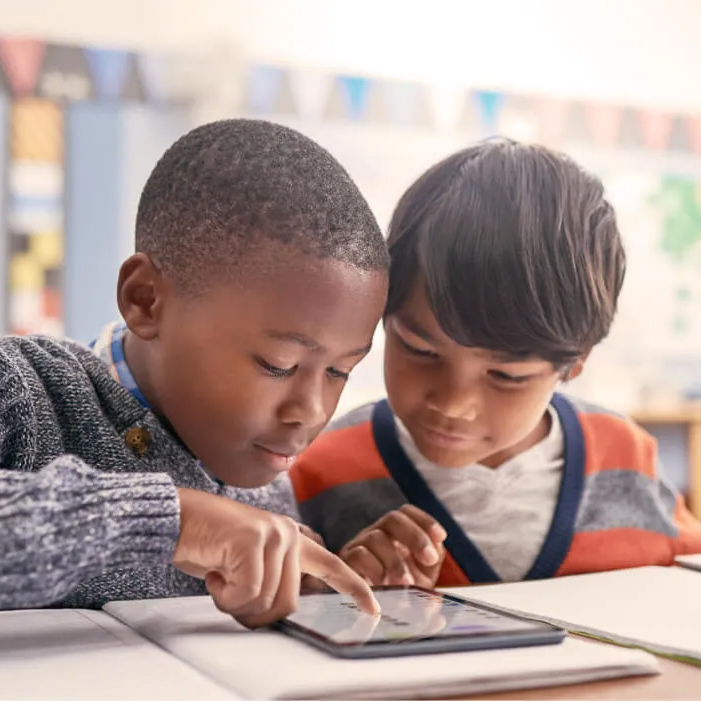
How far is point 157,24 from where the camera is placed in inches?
97.3

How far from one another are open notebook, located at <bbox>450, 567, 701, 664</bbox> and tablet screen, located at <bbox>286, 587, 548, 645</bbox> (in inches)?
2.5

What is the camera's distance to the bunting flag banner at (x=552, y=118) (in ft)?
9.20

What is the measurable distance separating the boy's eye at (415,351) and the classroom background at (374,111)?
41.5 inches

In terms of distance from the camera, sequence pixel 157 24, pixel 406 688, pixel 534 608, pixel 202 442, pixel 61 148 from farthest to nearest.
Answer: pixel 157 24 < pixel 61 148 < pixel 202 442 < pixel 534 608 < pixel 406 688

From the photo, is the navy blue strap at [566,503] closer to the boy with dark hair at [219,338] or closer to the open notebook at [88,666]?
the boy with dark hair at [219,338]

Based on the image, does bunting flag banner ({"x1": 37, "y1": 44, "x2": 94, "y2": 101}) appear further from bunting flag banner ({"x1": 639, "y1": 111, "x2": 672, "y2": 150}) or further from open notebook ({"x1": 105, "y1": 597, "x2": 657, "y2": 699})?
open notebook ({"x1": 105, "y1": 597, "x2": 657, "y2": 699})

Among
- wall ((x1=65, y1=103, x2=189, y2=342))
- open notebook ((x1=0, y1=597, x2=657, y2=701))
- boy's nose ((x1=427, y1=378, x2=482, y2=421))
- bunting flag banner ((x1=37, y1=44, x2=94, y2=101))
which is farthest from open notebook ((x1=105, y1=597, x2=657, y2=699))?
bunting flag banner ((x1=37, y1=44, x2=94, y2=101))

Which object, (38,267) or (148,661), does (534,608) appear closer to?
(148,661)

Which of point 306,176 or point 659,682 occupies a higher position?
point 306,176

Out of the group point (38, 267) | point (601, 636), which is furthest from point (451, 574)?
point (38, 267)

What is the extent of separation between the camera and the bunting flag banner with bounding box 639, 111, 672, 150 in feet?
9.48

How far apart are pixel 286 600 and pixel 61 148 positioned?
1.93 metres

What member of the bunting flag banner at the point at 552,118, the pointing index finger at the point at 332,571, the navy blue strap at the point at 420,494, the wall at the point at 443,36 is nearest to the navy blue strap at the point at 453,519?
the navy blue strap at the point at 420,494

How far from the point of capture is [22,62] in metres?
2.33
